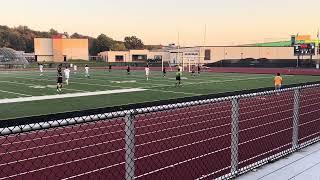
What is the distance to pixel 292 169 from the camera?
5.86 meters

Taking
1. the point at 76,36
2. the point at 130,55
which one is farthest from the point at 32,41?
the point at 130,55

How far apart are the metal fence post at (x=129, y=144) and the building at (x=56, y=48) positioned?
11353 centimetres

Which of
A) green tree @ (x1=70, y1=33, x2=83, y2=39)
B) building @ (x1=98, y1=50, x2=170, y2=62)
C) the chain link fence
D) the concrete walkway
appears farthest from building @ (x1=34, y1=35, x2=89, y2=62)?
the concrete walkway

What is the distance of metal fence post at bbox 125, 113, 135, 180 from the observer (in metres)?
4.11

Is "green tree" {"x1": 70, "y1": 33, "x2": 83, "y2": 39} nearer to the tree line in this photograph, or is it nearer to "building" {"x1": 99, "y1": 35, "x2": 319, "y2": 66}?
the tree line

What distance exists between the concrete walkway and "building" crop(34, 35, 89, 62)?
112 meters

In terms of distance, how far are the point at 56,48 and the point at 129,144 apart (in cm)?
11594

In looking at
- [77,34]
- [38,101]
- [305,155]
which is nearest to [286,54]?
[38,101]

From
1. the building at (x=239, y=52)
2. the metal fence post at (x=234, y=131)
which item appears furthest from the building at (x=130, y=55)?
the metal fence post at (x=234, y=131)

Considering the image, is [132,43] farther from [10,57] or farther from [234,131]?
[234,131]

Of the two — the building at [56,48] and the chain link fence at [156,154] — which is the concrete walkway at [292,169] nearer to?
the chain link fence at [156,154]

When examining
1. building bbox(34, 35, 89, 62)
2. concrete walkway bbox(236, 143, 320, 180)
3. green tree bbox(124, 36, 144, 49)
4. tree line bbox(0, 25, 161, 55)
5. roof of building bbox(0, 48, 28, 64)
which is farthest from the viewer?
green tree bbox(124, 36, 144, 49)

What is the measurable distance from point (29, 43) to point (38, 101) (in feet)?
428

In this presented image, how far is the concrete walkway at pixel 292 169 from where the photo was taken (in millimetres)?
5461
